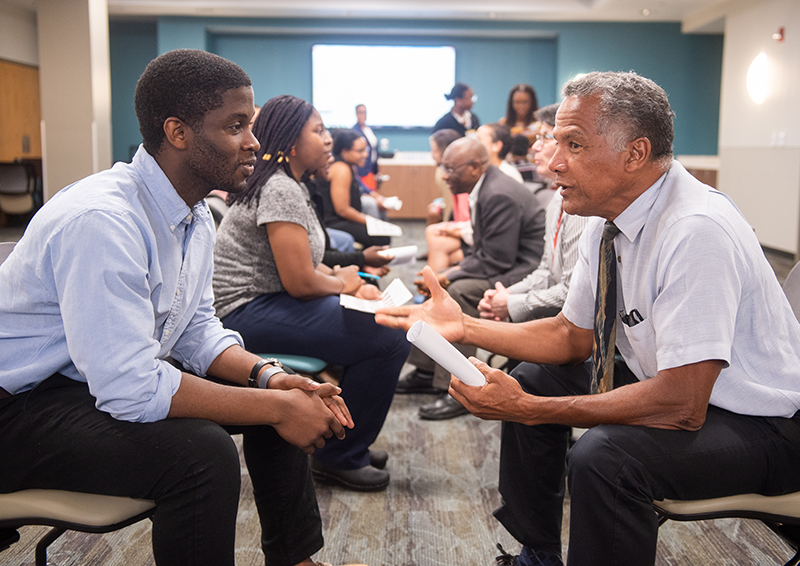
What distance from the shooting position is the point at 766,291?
1.21m

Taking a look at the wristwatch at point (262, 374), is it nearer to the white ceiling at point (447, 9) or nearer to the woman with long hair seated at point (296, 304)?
the woman with long hair seated at point (296, 304)

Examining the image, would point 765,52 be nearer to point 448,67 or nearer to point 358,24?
point 448,67

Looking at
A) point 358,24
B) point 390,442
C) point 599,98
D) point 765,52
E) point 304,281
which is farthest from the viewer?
point 358,24

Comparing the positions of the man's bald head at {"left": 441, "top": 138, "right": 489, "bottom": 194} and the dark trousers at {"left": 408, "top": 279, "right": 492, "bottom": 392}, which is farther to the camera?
the man's bald head at {"left": 441, "top": 138, "right": 489, "bottom": 194}

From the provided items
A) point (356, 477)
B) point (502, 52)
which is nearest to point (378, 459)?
point (356, 477)

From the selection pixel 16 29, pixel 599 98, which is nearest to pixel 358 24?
pixel 16 29

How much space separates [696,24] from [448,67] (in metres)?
3.91

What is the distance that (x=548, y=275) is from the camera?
2465 mm

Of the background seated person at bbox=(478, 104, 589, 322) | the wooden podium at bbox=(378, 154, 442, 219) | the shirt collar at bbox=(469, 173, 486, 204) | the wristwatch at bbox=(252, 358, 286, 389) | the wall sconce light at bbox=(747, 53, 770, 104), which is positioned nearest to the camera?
the wristwatch at bbox=(252, 358, 286, 389)

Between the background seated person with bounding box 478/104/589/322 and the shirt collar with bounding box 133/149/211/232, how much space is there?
3.90ft

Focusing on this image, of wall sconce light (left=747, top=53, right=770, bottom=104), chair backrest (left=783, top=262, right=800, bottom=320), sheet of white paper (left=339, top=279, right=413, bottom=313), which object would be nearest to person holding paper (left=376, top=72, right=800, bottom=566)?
chair backrest (left=783, top=262, right=800, bottom=320)

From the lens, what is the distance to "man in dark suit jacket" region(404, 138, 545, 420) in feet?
9.45

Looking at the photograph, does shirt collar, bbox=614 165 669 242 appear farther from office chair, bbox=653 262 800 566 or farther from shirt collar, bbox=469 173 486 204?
shirt collar, bbox=469 173 486 204

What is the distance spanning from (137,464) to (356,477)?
1121mm
